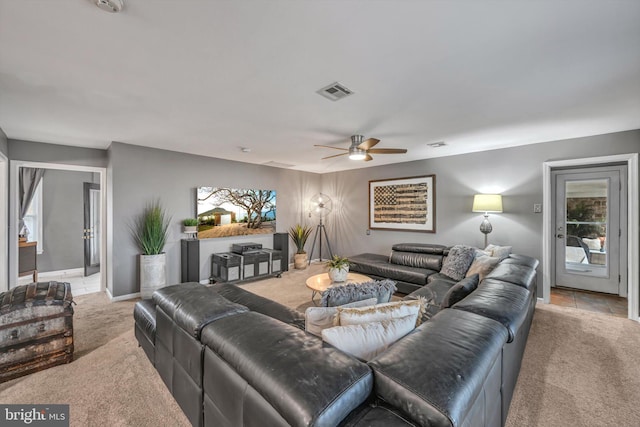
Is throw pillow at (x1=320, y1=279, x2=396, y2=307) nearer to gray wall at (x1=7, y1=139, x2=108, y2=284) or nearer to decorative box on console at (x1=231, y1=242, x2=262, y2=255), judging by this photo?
decorative box on console at (x1=231, y1=242, x2=262, y2=255)

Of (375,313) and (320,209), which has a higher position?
(320,209)

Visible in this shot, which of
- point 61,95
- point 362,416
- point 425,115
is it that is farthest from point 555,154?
point 61,95

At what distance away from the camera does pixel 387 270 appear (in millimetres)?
4254

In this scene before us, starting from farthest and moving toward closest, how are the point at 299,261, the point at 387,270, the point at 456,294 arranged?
the point at 299,261, the point at 387,270, the point at 456,294

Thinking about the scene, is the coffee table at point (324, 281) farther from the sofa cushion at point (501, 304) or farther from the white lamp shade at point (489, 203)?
the white lamp shade at point (489, 203)

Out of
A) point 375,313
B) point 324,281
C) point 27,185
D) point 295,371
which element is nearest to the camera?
point 295,371

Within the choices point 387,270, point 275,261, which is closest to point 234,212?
point 275,261

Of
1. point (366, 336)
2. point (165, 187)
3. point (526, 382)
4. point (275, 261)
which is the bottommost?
point (526, 382)

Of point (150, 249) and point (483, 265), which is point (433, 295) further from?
point (150, 249)

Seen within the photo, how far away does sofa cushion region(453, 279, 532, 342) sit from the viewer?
5.24ft

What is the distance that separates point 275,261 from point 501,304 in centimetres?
418

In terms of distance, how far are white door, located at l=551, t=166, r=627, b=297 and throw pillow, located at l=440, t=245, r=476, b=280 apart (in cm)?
222

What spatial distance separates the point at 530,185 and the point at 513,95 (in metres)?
2.34

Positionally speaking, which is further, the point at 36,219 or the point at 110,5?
the point at 36,219
